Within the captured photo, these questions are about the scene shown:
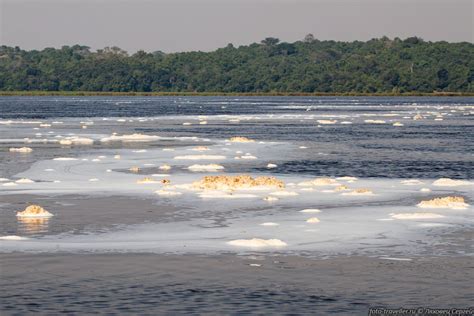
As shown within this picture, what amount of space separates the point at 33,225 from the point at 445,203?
11.3m

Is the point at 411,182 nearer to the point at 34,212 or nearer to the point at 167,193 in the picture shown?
the point at 167,193

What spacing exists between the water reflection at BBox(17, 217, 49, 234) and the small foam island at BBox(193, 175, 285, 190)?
807 cm

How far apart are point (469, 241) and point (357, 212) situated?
5210 millimetres

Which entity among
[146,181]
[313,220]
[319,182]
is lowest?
[313,220]

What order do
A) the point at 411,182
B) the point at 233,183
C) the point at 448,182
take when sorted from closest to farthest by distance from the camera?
the point at 233,183 → the point at 448,182 → the point at 411,182

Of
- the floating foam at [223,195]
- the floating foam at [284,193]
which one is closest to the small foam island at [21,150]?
the floating foam at [223,195]

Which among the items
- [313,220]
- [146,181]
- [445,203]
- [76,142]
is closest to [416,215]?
[445,203]

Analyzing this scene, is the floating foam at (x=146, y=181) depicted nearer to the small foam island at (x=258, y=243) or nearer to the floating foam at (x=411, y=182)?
the floating foam at (x=411, y=182)

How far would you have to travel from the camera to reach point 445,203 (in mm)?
29984

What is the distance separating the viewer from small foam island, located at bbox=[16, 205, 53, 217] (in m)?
28.1

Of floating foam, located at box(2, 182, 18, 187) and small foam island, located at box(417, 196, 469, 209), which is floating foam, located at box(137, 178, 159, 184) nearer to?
floating foam, located at box(2, 182, 18, 187)

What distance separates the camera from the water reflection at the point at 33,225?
83.7 feet

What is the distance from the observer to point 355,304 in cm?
1798

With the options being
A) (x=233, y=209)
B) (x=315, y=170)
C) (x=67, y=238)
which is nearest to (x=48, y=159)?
(x=315, y=170)
